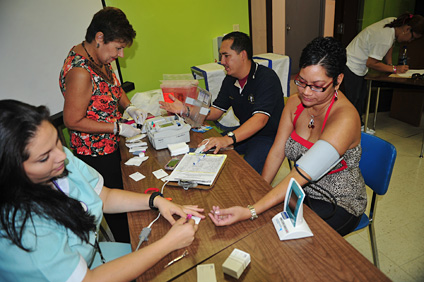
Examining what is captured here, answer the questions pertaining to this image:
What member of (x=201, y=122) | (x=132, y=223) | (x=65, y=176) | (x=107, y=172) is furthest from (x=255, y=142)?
(x=65, y=176)

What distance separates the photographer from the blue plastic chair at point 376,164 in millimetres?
1335

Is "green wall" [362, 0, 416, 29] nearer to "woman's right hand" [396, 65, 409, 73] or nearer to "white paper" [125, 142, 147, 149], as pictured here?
"woman's right hand" [396, 65, 409, 73]

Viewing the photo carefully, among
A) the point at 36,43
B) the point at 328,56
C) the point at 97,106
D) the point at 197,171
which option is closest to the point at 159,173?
the point at 197,171

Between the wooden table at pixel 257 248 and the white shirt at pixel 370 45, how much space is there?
9.53 ft

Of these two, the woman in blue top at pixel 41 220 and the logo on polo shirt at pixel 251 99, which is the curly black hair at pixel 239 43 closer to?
the logo on polo shirt at pixel 251 99

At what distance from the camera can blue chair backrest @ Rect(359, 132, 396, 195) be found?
1333 mm

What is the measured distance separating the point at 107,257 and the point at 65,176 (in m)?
0.50

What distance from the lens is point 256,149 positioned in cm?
208

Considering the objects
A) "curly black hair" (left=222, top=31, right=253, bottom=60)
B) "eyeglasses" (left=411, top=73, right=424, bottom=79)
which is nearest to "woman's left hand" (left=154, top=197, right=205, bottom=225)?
"curly black hair" (left=222, top=31, right=253, bottom=60)

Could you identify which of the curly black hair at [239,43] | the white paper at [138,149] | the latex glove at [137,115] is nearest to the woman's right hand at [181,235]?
the white paper at [138,149]

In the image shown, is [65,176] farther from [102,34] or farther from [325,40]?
[325,40]

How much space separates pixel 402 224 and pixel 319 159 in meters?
1.52

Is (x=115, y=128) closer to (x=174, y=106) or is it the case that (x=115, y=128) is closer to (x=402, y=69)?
(x=174, y=106)

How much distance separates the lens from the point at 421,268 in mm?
1681
